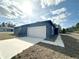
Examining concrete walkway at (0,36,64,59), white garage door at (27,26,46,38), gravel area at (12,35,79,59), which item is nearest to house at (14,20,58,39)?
white garage door at (27,26,46,38)

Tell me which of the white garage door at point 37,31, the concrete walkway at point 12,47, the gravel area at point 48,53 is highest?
the white garage door at point 37,31

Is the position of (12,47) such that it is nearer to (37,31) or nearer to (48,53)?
(48,53)

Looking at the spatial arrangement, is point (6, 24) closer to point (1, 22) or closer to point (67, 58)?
point (1, 22)

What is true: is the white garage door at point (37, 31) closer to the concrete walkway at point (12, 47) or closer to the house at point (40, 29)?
the house at point (40, 29)

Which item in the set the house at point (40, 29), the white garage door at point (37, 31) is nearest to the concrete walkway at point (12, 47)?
the house at point (40, 29)

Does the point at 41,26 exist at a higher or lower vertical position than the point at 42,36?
higher

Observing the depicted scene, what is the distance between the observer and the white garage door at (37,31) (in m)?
15.8

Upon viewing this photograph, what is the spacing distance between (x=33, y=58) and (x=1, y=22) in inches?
2720

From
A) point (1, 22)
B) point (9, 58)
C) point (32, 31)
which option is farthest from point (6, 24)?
point (9, 58)

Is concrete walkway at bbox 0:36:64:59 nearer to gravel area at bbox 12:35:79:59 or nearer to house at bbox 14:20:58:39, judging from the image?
gravel area at bbox 12:35:79:59

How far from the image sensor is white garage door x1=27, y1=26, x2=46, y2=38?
51.8 feet

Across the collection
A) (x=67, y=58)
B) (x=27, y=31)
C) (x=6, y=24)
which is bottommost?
(x=67, y=58)

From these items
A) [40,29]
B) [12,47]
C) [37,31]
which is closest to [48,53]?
[12,47]

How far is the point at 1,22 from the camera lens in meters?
67.7
